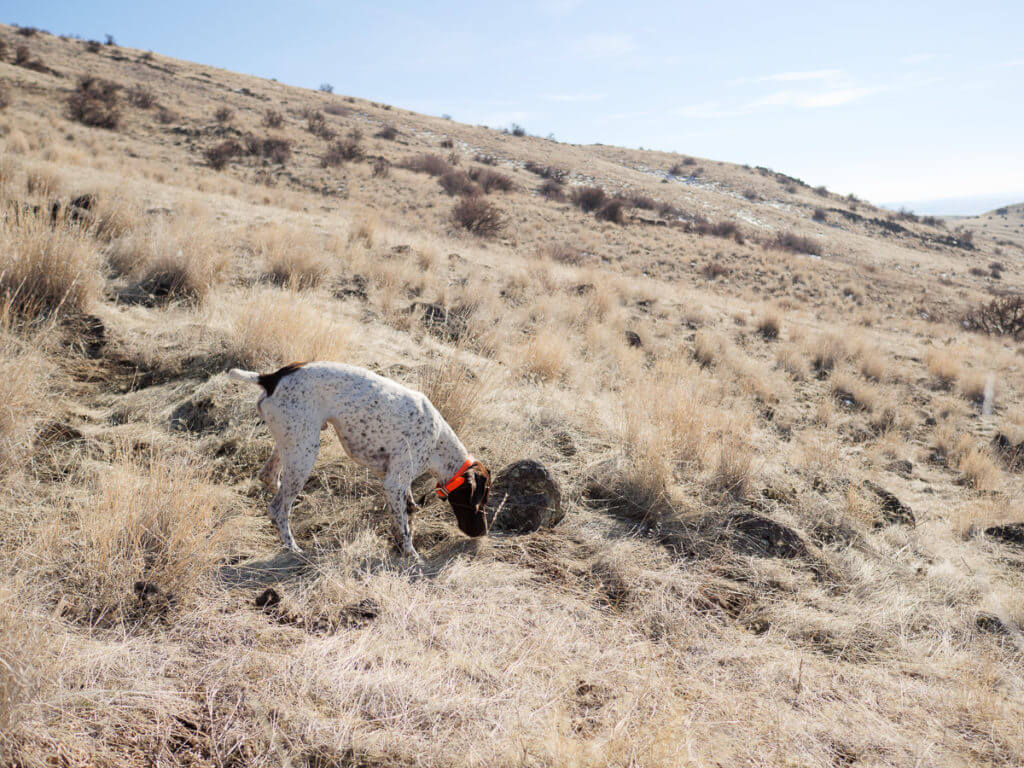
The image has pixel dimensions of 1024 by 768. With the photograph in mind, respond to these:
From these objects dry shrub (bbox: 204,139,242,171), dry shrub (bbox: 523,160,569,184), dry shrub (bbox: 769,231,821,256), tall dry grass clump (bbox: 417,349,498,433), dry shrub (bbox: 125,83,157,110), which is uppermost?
dry shrub (bbox: 523,160,569,184)

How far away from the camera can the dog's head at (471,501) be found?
3.46 meters

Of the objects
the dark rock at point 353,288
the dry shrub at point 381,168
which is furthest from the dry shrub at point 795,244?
the dark rock at point 353,288

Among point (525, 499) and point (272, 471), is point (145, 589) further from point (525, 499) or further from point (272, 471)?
point (525, 499)

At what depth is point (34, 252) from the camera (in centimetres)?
520

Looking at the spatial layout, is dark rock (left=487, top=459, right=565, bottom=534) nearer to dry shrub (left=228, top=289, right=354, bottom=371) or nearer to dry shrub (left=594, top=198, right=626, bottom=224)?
dry shrub (left=228, top=289, right=354, bottom=371)

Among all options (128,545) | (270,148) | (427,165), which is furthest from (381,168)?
(128,545)

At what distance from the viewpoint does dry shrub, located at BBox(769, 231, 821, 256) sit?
84.2 feet

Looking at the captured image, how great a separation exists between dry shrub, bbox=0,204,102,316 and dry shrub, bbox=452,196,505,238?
1226 centimetres

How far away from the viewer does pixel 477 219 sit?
1720 cm

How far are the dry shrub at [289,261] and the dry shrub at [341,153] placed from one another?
44.9ft

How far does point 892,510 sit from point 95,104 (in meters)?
24.7

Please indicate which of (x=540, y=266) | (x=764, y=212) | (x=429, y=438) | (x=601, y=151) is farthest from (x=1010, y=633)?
(x=601, y=151)

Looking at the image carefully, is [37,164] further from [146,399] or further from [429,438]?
A: [429,438]

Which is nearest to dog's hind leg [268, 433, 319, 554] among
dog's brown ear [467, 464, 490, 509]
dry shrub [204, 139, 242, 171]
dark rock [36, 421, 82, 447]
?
dog's brown ear [467, 464, 490, 509]
